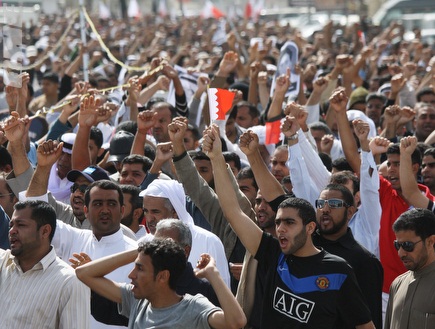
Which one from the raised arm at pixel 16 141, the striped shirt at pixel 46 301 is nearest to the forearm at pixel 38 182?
the raised arm at pixel 16 141

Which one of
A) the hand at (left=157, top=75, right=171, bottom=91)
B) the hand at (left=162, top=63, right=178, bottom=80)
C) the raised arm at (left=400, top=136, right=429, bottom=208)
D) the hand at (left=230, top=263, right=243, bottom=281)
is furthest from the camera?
the hand at (left=157, top=75, right=171, bottom=91)

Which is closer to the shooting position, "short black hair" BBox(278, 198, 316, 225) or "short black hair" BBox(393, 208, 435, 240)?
"short black hair" BBox(278, 198, 316, 225)

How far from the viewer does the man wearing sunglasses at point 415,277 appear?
5.80m

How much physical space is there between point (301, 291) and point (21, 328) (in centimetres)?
138

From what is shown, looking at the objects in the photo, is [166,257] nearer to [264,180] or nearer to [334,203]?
[334,203]

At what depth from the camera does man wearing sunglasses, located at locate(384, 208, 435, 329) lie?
5801mm

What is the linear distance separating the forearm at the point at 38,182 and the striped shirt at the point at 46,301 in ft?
4.46

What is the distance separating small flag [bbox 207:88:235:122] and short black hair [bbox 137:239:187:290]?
8.98 feet

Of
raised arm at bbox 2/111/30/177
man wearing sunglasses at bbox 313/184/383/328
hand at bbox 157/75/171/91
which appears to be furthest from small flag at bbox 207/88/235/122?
hand at bbox 157/75/171/91

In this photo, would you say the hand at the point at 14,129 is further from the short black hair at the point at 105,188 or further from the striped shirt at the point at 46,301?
the striped shirt at the point at 46,301

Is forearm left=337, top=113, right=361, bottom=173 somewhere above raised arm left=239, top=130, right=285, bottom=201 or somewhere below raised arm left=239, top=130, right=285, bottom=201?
below

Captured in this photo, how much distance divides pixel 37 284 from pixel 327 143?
4385 millimetres

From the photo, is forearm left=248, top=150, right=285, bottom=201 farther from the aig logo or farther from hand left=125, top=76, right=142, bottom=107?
hand left=125, top=76, right=142, bottom=107

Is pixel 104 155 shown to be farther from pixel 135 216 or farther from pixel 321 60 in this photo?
pixel 321 60
